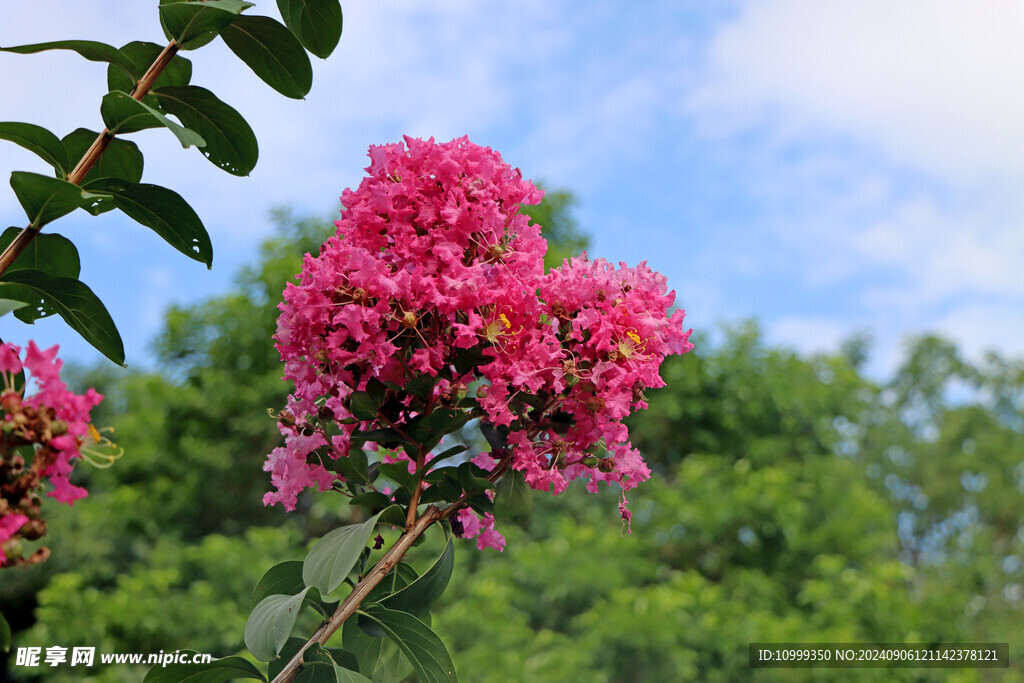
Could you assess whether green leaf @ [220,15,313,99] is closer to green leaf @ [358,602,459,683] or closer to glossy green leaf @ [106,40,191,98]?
glossy green leaf @ [106,40,191,98]

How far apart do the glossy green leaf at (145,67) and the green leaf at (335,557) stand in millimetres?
546

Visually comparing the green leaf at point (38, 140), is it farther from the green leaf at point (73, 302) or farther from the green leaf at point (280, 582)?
the green leaf at point (280, 582)

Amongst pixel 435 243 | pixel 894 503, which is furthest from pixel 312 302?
pixel 894 503

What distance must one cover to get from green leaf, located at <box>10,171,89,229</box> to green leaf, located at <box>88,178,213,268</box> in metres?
0.04

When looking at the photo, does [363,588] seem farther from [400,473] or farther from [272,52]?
[272,52]

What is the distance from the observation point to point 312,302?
871mm

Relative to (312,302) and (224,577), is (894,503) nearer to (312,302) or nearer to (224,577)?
(224,577)

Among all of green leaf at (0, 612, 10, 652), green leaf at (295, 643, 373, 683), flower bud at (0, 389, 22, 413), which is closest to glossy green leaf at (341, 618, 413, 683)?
green leaf at (295, 643, 373, 683)

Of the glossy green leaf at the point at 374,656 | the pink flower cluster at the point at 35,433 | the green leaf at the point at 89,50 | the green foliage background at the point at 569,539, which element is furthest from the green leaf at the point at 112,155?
the green foliage background at the point at 569,539

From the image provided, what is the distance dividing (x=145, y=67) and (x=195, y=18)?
Answer: 15 cm

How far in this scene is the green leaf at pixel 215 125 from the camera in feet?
3.13

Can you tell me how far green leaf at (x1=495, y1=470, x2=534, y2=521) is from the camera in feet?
2.95

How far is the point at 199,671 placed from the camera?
3.03 feet

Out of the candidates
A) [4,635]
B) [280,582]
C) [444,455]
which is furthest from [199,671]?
[444,455]
